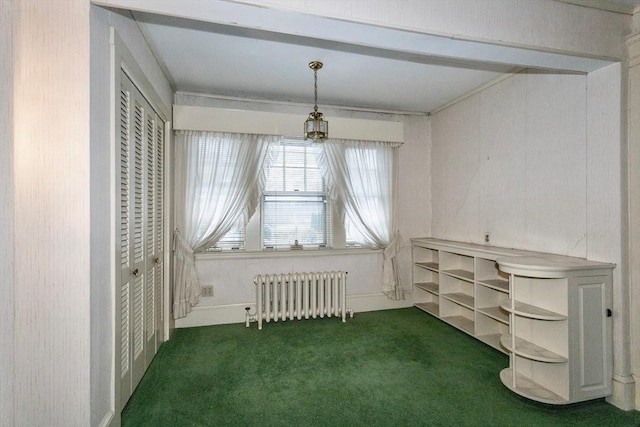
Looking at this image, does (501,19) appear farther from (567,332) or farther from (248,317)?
(248,317)

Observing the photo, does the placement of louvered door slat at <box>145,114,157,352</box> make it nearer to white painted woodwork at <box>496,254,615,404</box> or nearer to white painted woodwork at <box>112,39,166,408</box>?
white painted woodwork at <box>112,39,166,408</box>

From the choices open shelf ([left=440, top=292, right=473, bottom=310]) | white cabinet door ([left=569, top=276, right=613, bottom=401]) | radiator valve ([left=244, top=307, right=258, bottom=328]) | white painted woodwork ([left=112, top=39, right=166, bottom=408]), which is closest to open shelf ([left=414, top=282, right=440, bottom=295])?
open shelf ([left=440, top=292, right=473, bottom=310])

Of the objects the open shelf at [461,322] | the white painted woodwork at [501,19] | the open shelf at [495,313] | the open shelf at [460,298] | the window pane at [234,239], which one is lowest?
the open shelf at [461,322]

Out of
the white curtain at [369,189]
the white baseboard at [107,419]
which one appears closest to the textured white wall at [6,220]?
the white baseboard at [107,419]

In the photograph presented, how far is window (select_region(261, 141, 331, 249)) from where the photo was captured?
3.84 metres

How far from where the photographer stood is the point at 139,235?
7.66 ft

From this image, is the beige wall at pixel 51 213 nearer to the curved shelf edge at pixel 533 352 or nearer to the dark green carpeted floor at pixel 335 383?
the dark green carpeted floor at pixel 335 383

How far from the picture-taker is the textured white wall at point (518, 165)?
255 centimetres

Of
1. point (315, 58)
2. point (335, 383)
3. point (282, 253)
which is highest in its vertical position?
point (315, 58)

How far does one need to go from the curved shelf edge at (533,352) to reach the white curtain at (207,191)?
2928mm

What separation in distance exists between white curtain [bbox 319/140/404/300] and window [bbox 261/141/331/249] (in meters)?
0.18

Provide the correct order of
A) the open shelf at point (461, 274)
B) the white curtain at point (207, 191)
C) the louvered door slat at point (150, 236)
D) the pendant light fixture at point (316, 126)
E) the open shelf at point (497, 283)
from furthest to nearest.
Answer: the white curtain at point (207, 191), the open shelf at point (461, 274), the open shelf at point (497, 283), the pendant light fixture at point (316, 126), the louvered door slat at point (150, 236)

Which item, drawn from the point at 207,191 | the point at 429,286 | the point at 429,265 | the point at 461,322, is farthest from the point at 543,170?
the point at 207,191

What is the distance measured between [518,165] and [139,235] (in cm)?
356
